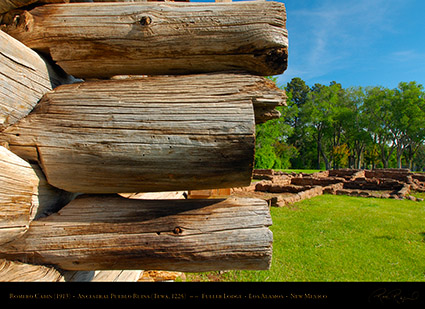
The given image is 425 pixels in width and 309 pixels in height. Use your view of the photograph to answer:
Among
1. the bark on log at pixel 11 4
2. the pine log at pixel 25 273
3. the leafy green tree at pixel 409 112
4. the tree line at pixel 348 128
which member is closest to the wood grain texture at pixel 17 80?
the bark on log at pixel 11 4

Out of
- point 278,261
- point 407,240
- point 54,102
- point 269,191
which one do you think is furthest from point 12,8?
point 269,191

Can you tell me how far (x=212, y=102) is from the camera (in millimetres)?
1357

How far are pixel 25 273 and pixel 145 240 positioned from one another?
2.07 feet

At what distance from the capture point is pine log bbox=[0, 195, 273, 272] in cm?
140

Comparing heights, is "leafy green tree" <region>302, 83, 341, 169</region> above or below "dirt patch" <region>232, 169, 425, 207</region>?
above

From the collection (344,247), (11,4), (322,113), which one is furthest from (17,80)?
(322,113)

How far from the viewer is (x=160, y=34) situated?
151 centimetres

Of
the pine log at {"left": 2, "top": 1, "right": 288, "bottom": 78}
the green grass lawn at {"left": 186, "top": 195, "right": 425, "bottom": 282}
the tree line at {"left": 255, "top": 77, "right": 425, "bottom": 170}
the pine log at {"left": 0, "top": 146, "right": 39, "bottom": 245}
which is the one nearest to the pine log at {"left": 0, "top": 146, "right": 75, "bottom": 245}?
the pine log at {"left": 0, "top": 146, "right": 39, "bottom": 245}

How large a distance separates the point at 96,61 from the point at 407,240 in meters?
7.66

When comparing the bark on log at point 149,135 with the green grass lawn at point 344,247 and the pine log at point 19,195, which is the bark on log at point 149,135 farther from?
the green grass lawn at point 344,247

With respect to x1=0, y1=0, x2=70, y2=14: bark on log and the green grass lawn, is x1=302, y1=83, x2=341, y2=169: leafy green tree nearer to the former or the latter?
the green grass lawn

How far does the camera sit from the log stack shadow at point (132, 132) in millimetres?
1315

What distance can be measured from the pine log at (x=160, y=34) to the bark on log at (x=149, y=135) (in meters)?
0.20
